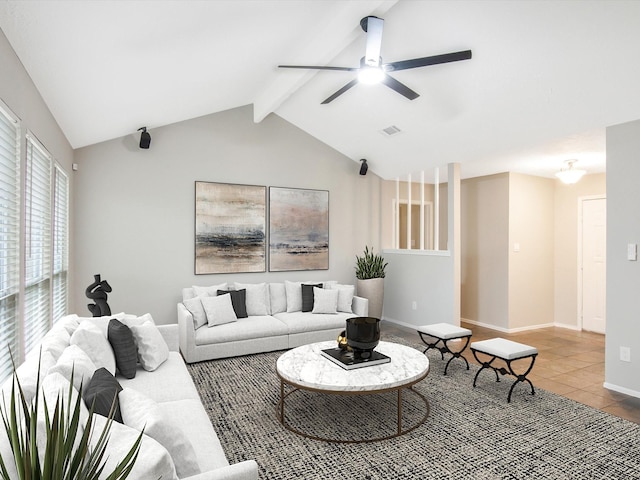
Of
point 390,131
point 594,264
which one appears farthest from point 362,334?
point 594,264

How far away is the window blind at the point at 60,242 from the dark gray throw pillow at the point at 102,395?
2207 millimetres

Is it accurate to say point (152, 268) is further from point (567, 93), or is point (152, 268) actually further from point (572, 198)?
point (572, 198)

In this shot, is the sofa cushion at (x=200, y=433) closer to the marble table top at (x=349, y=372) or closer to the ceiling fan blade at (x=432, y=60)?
the marble table top at (x=349, y=372)

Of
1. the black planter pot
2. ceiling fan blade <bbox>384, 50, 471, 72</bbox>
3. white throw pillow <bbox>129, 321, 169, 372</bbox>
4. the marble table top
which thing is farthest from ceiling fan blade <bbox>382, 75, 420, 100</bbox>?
white throw pillow <bbox>129, 321, 169, 372</bbox>

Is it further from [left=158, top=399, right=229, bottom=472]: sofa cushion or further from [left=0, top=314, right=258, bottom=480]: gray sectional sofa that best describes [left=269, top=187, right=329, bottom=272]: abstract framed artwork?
[left=158, top=399, right=229, bottom=472]: sofa cushion

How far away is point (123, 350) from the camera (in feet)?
9.17

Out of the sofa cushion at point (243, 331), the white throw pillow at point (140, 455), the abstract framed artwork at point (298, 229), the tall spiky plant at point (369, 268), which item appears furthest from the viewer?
the tall spiky plant at point (369, 268)

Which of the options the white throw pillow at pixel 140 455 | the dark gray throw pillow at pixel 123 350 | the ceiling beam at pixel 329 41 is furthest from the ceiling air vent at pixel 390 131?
the white throw pillow at pixel 140 455

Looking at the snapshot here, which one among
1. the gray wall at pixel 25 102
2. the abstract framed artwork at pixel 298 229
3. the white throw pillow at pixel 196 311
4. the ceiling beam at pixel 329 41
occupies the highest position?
the ceiling beam at pixel 329 41

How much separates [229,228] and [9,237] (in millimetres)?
3354

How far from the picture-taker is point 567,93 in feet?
11.4

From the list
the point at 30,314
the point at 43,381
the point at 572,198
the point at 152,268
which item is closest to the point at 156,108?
the point at 152,268

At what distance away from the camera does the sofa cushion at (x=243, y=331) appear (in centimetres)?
443

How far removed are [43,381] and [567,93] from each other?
431cm
